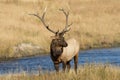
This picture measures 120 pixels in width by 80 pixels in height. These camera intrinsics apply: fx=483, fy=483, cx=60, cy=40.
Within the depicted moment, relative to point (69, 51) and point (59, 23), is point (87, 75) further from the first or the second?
point (59, 23)

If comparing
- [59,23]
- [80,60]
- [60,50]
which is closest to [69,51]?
[60,50]

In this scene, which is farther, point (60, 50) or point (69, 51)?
point (69, 51)

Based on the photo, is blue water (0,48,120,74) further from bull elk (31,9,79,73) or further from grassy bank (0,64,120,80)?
grassy bank (0,64,120,80)

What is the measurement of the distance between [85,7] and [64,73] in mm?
27659

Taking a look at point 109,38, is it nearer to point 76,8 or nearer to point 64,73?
point 76,8

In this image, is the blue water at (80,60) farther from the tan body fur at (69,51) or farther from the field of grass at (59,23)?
the tan body fur at (69,51)

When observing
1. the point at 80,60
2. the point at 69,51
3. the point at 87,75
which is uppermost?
the point at 69,51

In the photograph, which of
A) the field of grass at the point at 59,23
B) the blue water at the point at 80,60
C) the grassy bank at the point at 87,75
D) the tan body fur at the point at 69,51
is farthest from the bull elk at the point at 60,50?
the field of grass at the point at 59,23

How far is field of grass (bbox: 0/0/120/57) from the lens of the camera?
28.3 m

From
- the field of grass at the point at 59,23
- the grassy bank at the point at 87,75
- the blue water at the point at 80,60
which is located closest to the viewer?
the grassy bank at the point at 87,75

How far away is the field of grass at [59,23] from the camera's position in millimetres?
28297

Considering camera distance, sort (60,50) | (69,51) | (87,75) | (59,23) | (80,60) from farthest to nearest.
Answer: (59,23) < (80,60) < (69,51) < (60,50) < (87,75)

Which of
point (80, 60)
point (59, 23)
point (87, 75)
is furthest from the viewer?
point (59, 23)

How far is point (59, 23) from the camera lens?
112 ft
